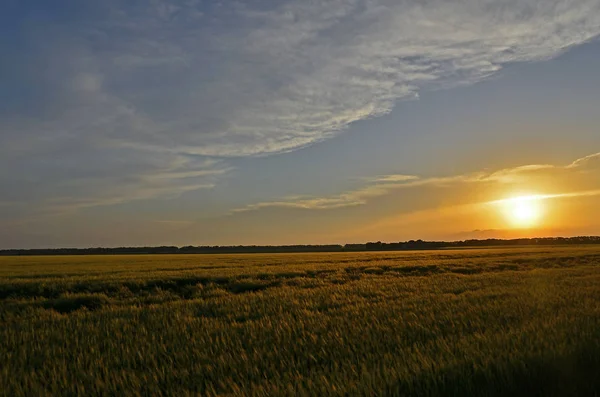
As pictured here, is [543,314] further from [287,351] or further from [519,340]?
[287,351]

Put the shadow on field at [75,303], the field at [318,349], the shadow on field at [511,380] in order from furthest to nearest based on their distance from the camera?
1. the shadow on field at [75,303]
2. the field at [318,349]
3. the shadow on field at [511,380]

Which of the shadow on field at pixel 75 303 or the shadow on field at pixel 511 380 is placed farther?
the shadow on field at pixel 75 303

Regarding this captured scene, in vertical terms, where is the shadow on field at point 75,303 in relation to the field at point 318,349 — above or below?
below

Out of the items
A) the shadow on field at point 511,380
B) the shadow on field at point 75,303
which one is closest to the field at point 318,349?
the shadow on field at point 511,380

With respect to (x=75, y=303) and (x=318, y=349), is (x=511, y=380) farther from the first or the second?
(x=75, y=303)

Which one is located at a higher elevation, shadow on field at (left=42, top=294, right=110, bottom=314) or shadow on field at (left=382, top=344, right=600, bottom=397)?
shadow on field at (left=382, top=344, right=600, bottom=397)

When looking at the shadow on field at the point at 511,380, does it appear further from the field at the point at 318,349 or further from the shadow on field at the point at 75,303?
the shadow on field at the point at 75,303

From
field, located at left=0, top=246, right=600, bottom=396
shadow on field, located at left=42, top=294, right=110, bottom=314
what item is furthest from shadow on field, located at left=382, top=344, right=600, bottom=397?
shadow on field, located at left=42, top=294, right=110, bottom=314

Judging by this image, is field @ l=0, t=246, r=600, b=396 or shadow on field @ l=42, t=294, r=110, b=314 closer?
field @ l=0, t=246, r=600, b=396

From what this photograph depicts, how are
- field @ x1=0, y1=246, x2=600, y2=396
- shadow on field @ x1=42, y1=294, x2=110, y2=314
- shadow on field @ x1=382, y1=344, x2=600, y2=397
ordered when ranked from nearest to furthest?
shadow on field @ x1=382, y1=344, x2=600, y2=397 < field @ x1=0, y1=246, x2=600, y2=396 < shadow on field @ x1=42, y1=294, x2=110, y2=314

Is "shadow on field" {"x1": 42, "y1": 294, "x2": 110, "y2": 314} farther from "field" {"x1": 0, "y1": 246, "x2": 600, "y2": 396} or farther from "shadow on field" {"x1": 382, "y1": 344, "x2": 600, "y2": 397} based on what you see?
"shadow on field" {"x1": 382, "y1": 344, "x2": 600, "y2": 397}

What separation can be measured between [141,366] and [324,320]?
374 centimetres

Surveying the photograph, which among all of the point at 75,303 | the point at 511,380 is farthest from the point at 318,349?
the point at 75,303

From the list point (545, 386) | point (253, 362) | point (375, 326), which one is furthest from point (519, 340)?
point (253, 362)
